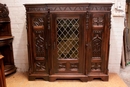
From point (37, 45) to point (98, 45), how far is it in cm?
111

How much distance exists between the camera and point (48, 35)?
2434mm

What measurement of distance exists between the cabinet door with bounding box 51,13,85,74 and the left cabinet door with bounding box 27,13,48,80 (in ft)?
0.53

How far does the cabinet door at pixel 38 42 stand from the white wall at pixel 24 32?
0.52m

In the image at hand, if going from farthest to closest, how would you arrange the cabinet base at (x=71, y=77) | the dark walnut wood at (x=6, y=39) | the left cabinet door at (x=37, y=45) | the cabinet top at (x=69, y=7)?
the dark walnut wood at (x=6, y=39) < the cabinet base at (x=71, y=77) < the left cabinet door at (x=37, y=45) < the cabinet top at (x=69, y=7)

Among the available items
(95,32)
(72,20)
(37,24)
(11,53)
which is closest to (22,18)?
(37,24)

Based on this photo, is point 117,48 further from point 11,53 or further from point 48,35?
point 11,53

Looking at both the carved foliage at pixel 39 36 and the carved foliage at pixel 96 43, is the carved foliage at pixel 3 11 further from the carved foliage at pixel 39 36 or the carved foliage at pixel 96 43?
the carved foliage at pixel 96 43

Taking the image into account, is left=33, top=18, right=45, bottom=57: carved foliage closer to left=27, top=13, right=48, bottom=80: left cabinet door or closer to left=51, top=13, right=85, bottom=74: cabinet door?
left=27, top=13, right=48, bottom=80: left cabinet door

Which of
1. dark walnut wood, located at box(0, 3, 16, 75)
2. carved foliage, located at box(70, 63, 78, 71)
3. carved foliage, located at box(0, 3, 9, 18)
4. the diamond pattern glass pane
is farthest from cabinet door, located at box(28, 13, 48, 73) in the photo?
carved foliage, located at box(0, 3, 9, 18)

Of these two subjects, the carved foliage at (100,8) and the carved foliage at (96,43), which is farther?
the carved foliage at (96,43)

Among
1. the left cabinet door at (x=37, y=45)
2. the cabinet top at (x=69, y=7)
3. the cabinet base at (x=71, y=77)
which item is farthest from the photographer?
the cabinet base at (x=71, y=77)

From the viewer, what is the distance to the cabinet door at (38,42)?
2.41m

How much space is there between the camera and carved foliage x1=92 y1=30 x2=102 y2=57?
242 centimetres

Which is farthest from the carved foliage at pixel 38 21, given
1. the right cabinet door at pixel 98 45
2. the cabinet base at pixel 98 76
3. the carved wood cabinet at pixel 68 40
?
the cabinet base at pixel 98 76
